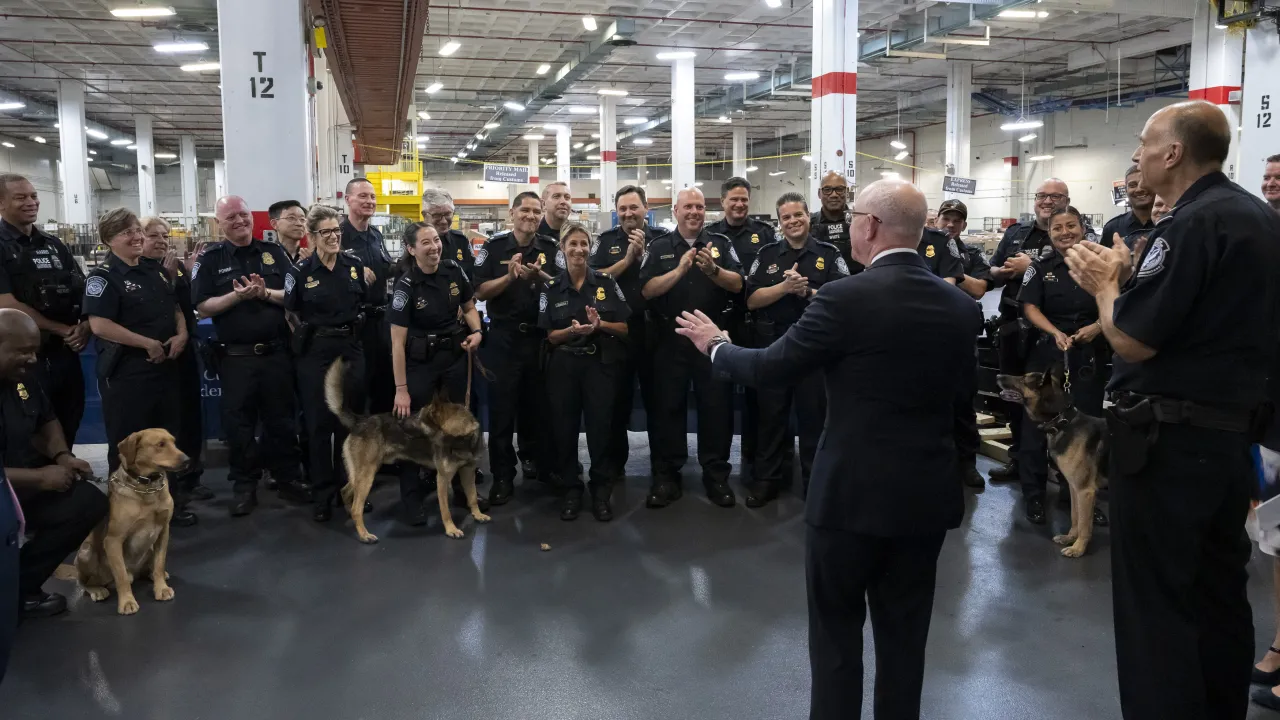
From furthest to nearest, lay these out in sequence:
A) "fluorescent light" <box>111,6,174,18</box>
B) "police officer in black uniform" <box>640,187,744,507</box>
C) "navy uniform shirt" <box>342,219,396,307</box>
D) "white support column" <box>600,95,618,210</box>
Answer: "white support column" <box>600,95,618,210</box> → "fluorescent light" <box>111,6,174,18</box> → "navy uniform shirt" <box>342,219,396,307</box> → "police officer in black uniform" <box>640,187,744,507</box>

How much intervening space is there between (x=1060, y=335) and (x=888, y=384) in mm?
3087

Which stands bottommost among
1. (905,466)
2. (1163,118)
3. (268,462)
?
(268,462)

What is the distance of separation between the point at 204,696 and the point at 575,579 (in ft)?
5.37

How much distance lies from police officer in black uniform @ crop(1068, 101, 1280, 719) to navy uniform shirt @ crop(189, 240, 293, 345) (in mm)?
4199

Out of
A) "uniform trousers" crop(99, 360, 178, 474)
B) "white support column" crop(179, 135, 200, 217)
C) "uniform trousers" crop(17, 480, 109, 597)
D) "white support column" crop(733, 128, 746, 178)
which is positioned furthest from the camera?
"white support column" crop(733, 128, 746, 178)

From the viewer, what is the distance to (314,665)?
3266 mm

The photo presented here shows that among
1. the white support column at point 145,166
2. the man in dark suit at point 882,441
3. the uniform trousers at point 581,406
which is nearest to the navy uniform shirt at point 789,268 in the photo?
the uniform trousers at point 581,406

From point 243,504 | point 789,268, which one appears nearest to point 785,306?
point 789,268

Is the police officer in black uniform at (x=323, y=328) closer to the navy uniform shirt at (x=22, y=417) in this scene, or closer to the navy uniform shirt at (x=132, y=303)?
the navy uniform shirt at (x=132, y=303)

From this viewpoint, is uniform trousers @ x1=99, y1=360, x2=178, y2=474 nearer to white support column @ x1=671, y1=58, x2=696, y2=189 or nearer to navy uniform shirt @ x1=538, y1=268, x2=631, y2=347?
navy uniform shirt @ x1=538, y1=268, x2=631, y2=347

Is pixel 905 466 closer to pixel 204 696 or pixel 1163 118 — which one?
pixel 1163 118

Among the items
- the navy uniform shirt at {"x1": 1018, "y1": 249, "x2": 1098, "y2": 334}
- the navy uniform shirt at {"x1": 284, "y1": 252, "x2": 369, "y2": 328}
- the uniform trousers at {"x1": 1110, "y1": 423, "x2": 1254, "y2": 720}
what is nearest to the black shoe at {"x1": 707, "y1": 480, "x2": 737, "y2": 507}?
the navy uniform shirt at {"x1": 1018, "y1": 249, "x2": 1098, "y2": 334}

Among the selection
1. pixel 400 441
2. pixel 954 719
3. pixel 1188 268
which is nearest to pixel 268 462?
pixel 400 441

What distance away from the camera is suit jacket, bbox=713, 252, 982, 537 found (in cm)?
216
